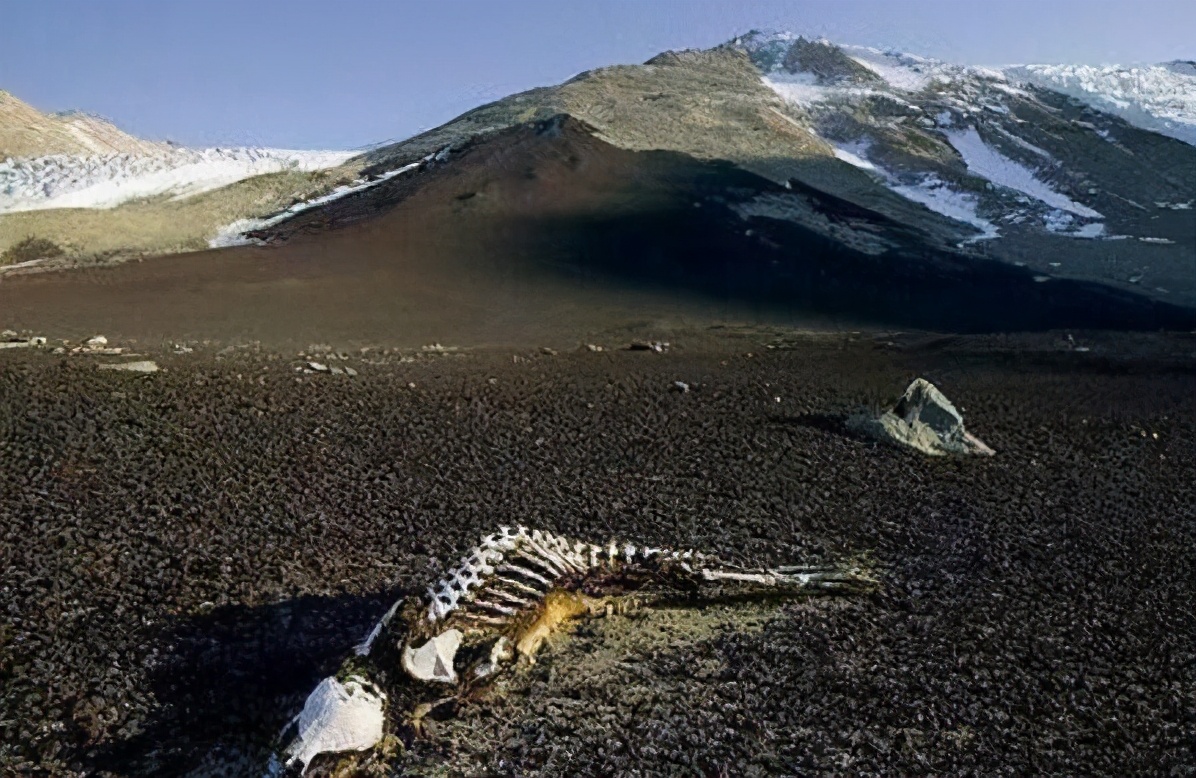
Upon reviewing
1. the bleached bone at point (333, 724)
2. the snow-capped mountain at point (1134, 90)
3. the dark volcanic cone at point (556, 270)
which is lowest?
the bleached bone at point (333, 724)

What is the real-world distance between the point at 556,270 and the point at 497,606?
961 cm

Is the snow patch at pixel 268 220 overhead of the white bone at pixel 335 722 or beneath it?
overhead

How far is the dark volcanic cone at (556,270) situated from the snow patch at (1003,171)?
27.8ft

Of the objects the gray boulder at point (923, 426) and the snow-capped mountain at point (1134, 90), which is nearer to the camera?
the gray boulder at point (923, 426)

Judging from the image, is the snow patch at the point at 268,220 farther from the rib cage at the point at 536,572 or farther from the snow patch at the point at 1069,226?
the snow patch at the point at 1069,226

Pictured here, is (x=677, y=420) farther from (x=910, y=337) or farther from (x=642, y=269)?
(x=642, y=269)

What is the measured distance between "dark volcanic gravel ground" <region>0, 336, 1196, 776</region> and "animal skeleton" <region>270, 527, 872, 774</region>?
12 centimetres

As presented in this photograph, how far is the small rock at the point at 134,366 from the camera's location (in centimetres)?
596

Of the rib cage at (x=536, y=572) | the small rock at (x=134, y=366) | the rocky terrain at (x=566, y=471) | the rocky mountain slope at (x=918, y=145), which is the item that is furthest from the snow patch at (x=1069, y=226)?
the rib cage at (x=536, y=572)

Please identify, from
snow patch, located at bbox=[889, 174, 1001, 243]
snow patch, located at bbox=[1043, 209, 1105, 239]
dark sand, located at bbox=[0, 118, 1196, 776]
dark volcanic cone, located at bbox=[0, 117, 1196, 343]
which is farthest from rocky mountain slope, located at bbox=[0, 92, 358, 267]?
snow patch, located at bbox=[1043, 209, 1105, 239]

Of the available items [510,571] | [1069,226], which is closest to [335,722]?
[510,571]

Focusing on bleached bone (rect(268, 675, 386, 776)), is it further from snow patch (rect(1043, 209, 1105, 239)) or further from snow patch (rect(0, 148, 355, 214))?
snow patch (rect(1043, 209, 1105, 239))

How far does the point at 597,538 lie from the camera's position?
4051mm

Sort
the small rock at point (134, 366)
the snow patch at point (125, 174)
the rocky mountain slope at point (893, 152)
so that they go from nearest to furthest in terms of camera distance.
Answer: the small rock at point (134, 366), the snow patch at point (125, 174), the rocky mountain slope at point (893, 152)
